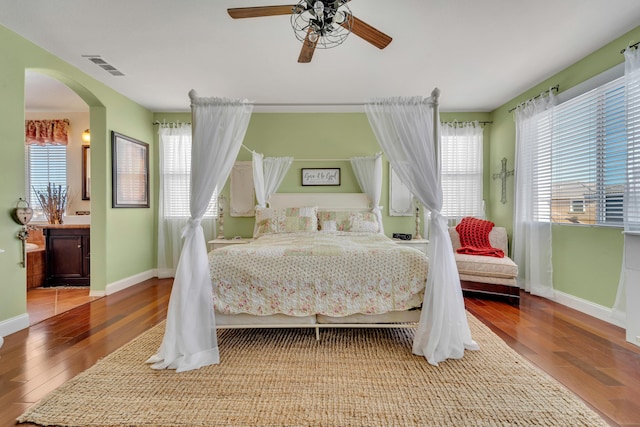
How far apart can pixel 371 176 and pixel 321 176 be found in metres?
0.80

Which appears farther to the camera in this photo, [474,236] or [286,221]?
[474,236]

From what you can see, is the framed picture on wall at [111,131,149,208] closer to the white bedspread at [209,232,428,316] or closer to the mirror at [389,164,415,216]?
the white bedspread at [209,232,428,316]

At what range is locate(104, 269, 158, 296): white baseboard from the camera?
13.1 ft

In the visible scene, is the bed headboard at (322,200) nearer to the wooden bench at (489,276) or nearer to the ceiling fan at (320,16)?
the wooden bench at (489,276)

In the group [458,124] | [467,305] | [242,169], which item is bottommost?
[467,305]

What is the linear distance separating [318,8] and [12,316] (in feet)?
11.9

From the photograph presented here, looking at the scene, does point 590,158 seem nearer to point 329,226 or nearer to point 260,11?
point 329,226

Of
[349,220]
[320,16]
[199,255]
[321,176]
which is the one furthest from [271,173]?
[320,16]

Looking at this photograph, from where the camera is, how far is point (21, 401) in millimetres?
1746

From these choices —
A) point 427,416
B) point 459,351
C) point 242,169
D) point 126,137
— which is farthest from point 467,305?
point 126,137

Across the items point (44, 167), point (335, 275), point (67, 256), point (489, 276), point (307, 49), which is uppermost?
point (307, 49)

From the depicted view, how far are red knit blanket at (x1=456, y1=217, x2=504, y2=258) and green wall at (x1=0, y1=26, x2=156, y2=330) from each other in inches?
185

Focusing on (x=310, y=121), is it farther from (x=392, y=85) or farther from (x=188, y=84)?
(x=188, y=84)

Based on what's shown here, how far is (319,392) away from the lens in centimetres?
182
